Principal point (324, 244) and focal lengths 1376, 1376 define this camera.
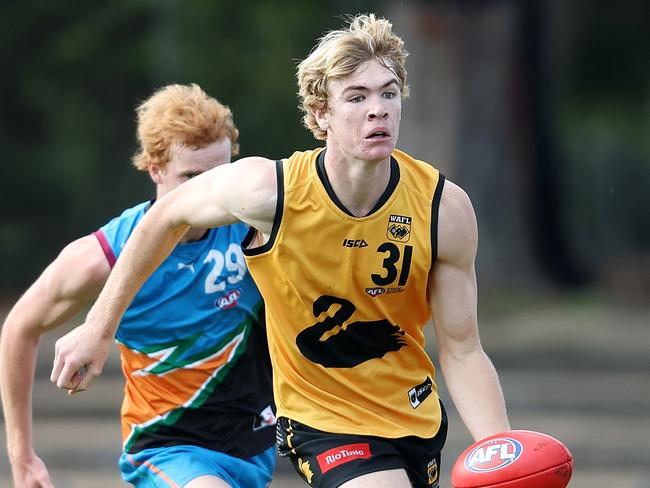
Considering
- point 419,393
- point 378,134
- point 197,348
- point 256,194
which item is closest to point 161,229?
point 256,194

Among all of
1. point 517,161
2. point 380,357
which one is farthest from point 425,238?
point 517,161

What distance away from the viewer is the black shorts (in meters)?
4.63

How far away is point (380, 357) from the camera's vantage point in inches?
188

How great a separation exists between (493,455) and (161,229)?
1369 mm

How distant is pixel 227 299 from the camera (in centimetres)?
531

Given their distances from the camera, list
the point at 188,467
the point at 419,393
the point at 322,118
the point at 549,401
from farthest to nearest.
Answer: the point at 549,401 → the point at 188,467 → the point at 419,393 → the point at 322,118

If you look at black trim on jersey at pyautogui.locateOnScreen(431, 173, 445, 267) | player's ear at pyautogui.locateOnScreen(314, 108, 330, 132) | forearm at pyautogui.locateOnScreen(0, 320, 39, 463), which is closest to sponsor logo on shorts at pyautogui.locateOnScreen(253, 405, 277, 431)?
forearm at pyautogui.locateOnScreen(0, 320, 39, 463)

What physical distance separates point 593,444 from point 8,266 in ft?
35.4

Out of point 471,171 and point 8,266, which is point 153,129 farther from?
point 8,266

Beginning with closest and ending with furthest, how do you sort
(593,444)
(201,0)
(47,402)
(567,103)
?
(593,444)
(47,402)
(201,0)
(567,103)

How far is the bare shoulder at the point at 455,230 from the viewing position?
4582 mm

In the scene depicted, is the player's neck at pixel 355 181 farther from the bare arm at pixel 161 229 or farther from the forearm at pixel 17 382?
the forearm at pixel 17 382

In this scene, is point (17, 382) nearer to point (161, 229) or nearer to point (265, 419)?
point (265, 419)

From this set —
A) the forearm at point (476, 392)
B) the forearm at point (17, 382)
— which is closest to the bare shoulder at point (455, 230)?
the forearm at point (476, 392)
